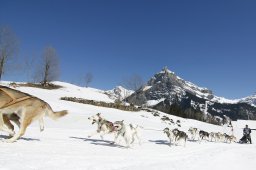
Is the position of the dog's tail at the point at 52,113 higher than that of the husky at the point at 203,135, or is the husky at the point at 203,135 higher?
the husky at the point at 203,135

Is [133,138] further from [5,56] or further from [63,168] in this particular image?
[5,56]

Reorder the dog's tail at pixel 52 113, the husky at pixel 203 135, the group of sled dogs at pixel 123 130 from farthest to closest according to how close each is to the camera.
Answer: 1. the husky at pixel 203 135
2. the group of sled dogs at pixel 123 130
3. the dog's tail at pixel 52 113

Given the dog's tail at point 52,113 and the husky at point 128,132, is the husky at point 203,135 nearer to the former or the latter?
the husky at point 128,132

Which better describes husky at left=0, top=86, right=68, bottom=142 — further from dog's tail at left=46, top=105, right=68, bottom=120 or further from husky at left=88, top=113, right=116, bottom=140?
husky at left=88, top=113, right=116, bottom=140

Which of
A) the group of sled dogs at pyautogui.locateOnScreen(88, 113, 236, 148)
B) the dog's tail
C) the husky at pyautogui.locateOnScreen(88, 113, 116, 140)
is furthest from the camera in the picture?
the husky at pyautogui.locateOnScreen(88, 113, 116, 140)

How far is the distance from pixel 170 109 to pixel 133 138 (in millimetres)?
115773

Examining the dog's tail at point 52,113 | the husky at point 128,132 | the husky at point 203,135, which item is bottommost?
the husky at point 128,132

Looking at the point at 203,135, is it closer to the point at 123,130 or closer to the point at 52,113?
the point at 123,130

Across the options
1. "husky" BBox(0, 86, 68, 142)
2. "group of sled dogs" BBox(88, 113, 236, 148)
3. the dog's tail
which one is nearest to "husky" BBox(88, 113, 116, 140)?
"group of sled dogs" BBox(88, 113, 236, 148)

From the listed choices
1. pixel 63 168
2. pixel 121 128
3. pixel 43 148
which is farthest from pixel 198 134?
pixel 63 168

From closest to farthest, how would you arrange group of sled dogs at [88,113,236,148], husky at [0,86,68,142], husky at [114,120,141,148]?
1. husky at [0,86,68,142]
2. husky at [114,120,141,148]
3. group of sled dogs at [88,113,236,148]

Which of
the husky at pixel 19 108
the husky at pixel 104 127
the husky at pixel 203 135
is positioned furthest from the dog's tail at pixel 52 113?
the husky at pixel 203 135

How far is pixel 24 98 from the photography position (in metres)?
9.59

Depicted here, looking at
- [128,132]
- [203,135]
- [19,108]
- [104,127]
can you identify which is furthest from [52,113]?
[203,135]
